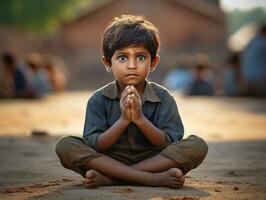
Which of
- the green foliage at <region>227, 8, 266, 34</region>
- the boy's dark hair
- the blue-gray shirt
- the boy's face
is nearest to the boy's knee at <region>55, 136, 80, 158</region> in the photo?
the blue-gray shirt

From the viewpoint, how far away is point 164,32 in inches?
1613

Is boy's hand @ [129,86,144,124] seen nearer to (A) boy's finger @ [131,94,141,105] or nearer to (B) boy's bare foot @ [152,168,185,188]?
(A) boy's finger @ [131,94,141,105]

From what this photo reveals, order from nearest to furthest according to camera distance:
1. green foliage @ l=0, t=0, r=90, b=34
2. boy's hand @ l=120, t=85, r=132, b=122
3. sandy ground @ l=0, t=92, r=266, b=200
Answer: sandy ground @ l=0, t=92, r=266, b=200 → boy's hand @ l=120, t=85, r=132, b=122 → green foliage @ l=0, t=0, r=90, b=34

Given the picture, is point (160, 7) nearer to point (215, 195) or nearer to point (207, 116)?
point (207, 116)

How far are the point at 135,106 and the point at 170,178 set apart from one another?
47cm

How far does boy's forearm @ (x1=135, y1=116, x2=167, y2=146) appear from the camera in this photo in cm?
410

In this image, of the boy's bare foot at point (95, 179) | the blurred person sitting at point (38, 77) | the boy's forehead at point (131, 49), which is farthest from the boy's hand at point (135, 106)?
the blurred person sitting at point (38, 77)

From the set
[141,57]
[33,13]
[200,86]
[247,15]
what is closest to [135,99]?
[141,57]

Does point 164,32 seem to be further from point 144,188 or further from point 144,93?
point 144,188

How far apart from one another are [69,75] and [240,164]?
1433 inches

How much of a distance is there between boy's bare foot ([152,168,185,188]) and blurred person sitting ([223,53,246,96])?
13.7 metres

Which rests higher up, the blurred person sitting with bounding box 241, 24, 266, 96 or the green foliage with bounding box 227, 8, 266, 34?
the green foliage with bounding box 227, 8, 266, 34

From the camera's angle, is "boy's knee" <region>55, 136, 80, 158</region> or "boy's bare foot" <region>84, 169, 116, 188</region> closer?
"boy's bare foot" <region>84, 169, 116, 188</region>

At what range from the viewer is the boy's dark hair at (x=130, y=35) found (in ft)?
14.0
